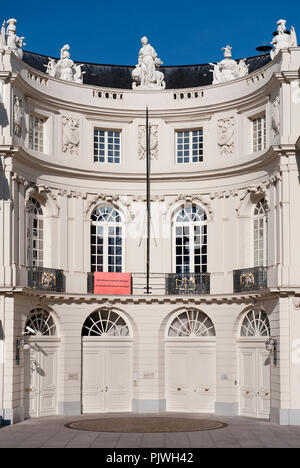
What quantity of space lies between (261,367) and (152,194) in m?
8.31

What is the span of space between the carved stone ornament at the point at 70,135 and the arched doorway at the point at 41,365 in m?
6.58

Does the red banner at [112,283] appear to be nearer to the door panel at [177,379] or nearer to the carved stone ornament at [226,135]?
the door panel at [177,379]

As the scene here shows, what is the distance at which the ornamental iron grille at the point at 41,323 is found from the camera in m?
33.0

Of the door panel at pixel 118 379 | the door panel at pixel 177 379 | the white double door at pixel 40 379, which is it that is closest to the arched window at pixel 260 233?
the door panel at pixel 177 379

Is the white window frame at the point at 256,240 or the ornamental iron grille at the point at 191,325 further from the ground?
the white window frame at the point at 256,240

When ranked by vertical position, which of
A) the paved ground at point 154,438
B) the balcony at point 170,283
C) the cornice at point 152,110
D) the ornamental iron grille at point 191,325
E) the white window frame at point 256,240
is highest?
the cornice at point 152,110

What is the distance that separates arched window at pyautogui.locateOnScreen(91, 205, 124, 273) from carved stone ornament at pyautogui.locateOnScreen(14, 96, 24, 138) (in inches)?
199

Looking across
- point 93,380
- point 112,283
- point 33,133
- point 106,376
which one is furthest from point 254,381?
point 33,133

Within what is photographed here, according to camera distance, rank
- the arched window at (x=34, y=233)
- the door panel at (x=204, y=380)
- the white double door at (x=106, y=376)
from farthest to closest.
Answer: the white double door at (x=106, y=376) → the door panel at (x=204, y=380) → the arched window at (x=34, y=233)

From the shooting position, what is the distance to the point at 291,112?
31.5m

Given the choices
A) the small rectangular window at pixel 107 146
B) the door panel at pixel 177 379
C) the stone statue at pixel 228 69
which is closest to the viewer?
the door panel at pixel 177 379

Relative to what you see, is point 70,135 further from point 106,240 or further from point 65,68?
point 106,240

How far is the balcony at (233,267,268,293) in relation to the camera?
106ft

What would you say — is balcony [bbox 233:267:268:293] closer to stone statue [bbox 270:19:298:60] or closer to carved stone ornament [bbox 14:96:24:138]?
stone statue [bbox 270:19:298:60]
